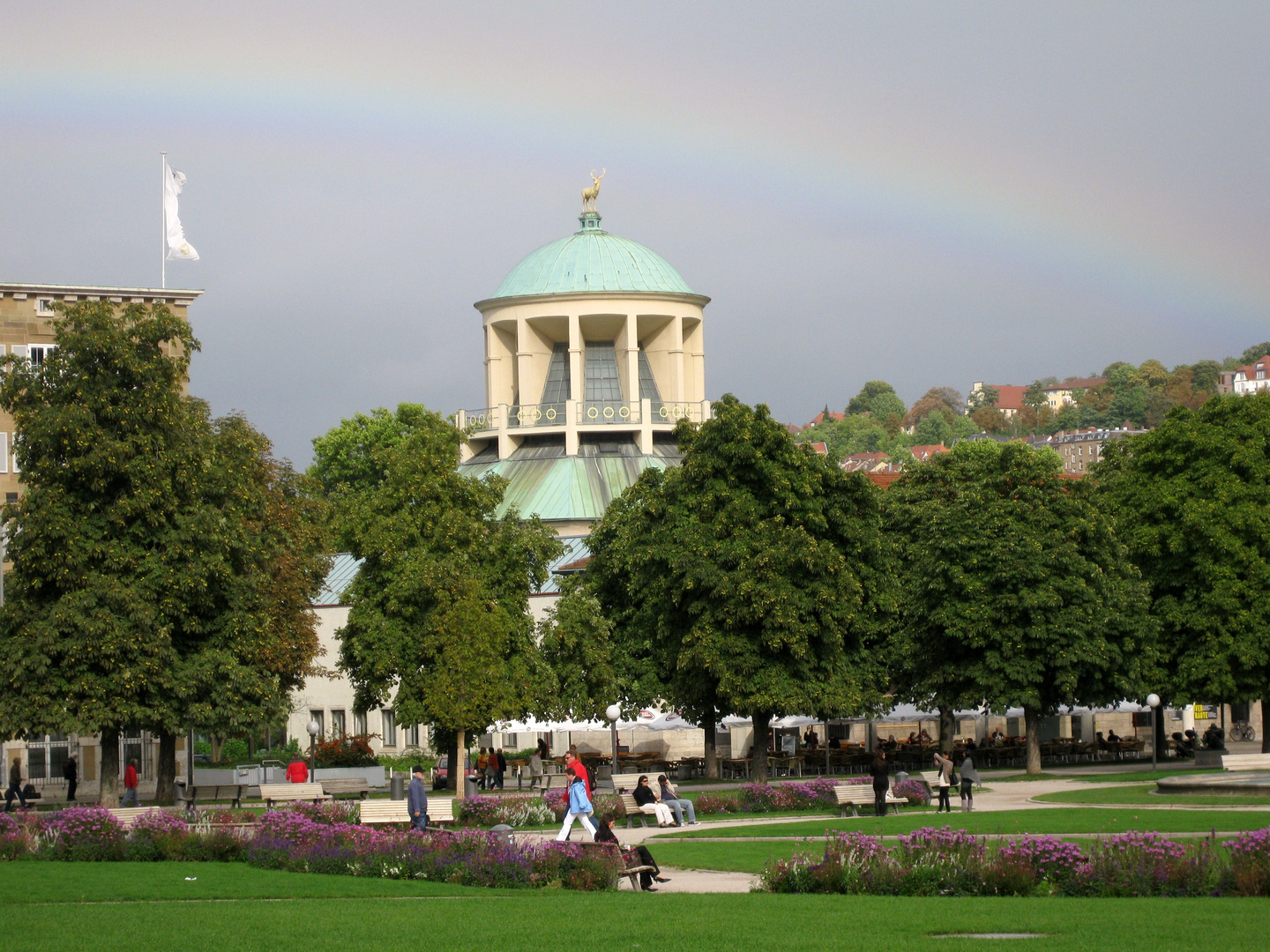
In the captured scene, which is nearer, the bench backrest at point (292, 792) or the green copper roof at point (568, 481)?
the bench backrest at point (292, 792)

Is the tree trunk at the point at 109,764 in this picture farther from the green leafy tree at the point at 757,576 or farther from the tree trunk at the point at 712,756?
the tree trunk at the point at 712,756

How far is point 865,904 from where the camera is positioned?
60.7 ft

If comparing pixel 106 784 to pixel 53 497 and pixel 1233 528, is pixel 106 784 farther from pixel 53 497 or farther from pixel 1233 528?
pixel 1233 528

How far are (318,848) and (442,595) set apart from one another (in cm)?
1856

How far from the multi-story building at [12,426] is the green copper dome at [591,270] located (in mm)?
24831

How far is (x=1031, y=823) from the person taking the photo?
28.1 meters

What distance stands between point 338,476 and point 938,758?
205 ft

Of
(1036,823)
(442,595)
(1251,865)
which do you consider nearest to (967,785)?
(1036,823)

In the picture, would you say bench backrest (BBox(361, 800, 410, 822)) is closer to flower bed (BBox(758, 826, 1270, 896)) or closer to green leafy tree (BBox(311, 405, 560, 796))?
flower bed (BBox(758, 826, 1270, 896))

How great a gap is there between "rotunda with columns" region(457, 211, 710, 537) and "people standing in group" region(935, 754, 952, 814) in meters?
35.4

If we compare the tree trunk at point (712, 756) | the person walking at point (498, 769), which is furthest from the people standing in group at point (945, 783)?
the person walking at point (498, 769)

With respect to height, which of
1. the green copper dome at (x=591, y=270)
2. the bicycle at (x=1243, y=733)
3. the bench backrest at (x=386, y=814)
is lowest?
the bicycle at (x=1243, y=733)

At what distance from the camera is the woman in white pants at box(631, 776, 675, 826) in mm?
31328

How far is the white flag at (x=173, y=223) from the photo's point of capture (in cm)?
5053
